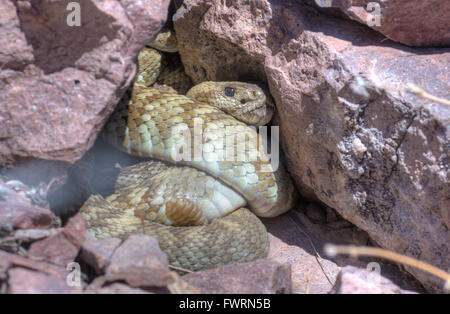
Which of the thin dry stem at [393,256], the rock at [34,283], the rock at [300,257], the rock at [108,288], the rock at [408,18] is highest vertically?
the rock at [408,18]

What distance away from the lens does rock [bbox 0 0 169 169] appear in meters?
2.56

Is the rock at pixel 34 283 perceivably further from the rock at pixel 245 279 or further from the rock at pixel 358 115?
the rock at pixel 358 115

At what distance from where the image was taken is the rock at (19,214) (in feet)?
7.91

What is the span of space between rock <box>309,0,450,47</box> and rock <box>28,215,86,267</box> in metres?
2.09

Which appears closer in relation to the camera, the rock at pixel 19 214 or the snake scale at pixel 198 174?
the rock at pixel 19 214

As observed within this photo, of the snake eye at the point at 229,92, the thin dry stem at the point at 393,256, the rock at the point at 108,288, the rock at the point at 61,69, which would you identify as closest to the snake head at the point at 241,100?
the snake eye at the point at 229,92

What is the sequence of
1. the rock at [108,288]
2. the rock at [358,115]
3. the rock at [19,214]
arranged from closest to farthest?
the rock at [108,288] < the rock at [19,214] < the rock at [358,115]

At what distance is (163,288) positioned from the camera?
2.44 metres

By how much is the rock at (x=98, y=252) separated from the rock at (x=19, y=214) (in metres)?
0.27

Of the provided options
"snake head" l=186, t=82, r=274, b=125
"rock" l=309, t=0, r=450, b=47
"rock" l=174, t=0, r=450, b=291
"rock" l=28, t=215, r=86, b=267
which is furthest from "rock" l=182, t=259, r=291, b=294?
"rock" l=309, t=0, r=450, b=47

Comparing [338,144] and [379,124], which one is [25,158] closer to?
[338,144]

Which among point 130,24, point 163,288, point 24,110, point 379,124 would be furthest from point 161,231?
point 379,124

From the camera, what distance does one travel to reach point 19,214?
2.43m

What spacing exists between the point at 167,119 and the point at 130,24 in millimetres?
866
